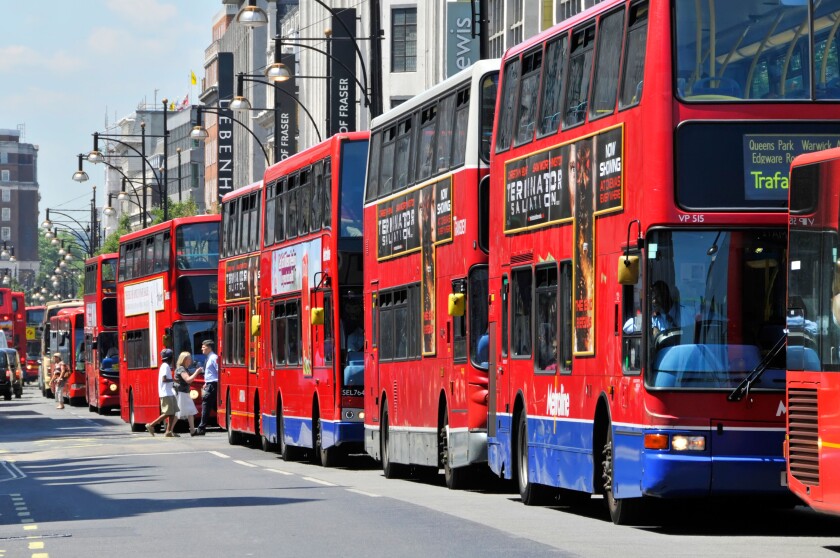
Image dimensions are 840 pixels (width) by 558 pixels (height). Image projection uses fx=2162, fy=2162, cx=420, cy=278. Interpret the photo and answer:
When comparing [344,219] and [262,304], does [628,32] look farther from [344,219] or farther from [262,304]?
[262,304]

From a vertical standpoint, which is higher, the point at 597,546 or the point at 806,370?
the point at 806,370

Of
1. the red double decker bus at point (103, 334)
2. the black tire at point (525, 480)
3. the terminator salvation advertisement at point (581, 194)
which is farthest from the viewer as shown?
the red double decker bus at point (103, 334)

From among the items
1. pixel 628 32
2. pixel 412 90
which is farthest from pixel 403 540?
pixel 412 90

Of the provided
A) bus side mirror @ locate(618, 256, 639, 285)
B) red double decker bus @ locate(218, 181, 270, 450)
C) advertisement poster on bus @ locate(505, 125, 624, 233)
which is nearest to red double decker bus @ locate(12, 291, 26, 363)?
red double decker bus @ locate(218, 181, 270, 450)

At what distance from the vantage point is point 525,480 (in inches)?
816

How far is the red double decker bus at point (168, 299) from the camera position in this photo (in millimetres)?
45281

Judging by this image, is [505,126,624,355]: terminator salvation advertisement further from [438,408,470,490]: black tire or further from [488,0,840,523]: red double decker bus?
[438,408,470,490]: black tire

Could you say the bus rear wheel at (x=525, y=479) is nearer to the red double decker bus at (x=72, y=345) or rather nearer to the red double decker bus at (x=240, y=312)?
the red double decker bus at (x=240, y=312)

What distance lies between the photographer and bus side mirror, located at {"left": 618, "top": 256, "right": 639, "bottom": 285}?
16469 mm

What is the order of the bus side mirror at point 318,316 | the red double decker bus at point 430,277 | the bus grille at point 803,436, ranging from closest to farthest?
the bus grille at point 803,436 → the red double decker bus at point 430,277 → the bus side mirror at point 318,316

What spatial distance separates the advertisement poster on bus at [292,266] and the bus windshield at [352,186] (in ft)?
3.36

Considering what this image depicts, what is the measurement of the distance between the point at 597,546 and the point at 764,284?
2.37 m

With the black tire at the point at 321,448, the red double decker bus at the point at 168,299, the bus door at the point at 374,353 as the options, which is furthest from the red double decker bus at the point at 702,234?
the red double decker bus at the point at 168,299

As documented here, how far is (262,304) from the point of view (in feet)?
118
